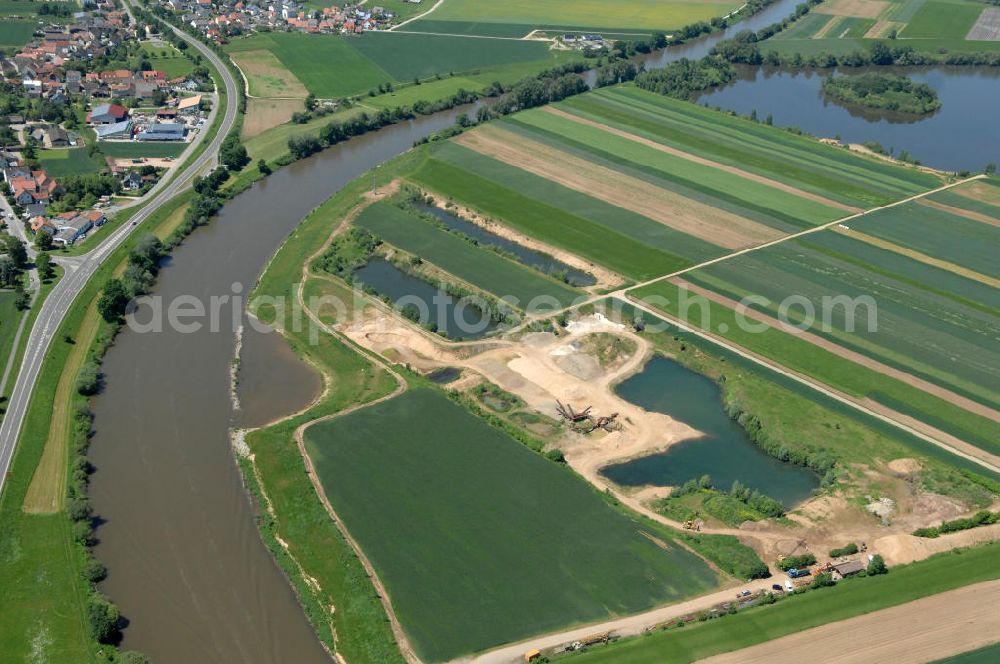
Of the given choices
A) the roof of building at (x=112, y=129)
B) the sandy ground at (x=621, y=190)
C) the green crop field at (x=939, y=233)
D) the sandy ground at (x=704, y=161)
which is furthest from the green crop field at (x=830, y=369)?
the roof of building at (x=112, y=129)

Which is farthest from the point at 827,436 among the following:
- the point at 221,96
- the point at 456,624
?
the point at 221,96

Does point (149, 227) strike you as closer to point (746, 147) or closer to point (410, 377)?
point (410, 377)

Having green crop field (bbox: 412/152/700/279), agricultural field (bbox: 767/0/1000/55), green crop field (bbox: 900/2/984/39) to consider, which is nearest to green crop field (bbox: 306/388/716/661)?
green crop field (bbox: 412/152/700/279)

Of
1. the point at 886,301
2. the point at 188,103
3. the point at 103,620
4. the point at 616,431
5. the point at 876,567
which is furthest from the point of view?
the point at 188,103

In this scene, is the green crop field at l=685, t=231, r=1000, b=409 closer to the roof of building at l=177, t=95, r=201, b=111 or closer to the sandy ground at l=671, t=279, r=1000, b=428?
the sandy ground at l=671, t=279, r=1000, b=428

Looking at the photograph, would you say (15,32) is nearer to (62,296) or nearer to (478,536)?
(62,296)

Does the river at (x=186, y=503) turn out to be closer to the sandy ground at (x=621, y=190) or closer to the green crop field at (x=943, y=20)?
the sandy ground at (x=621, y=190)

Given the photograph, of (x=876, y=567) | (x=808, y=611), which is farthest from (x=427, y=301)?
(x=876, y=567)
